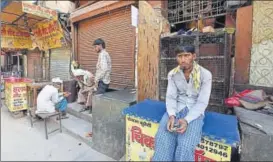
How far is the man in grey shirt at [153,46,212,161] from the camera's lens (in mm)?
1751

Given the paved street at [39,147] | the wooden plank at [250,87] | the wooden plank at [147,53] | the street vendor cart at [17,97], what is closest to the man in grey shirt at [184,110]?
the wooden plank at [147,53]

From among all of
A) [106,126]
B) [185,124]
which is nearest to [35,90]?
[106,126]

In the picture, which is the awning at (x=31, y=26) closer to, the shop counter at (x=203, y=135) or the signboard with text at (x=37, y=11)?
the signboard with text at (x=37, y=11)

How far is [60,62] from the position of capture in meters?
6.22

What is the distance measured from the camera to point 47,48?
229 inches

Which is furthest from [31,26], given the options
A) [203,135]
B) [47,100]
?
[203,135]

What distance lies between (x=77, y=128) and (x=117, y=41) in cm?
258

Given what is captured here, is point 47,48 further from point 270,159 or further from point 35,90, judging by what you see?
point 270,159

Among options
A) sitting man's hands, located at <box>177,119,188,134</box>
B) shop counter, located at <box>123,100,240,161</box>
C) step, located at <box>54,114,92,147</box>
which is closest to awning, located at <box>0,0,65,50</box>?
shop counter, located at <box>123,100,240,161</box>

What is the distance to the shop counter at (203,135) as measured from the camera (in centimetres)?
168

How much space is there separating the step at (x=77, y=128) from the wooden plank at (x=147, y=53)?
165 centimetres

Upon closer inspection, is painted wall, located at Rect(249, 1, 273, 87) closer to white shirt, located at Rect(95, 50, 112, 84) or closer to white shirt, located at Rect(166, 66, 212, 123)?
white shirt, located at Rect(166, 66, 212, 123)

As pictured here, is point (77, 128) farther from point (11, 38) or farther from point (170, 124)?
point (170, 124)

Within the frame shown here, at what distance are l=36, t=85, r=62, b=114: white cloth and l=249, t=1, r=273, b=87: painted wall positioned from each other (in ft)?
13.5
